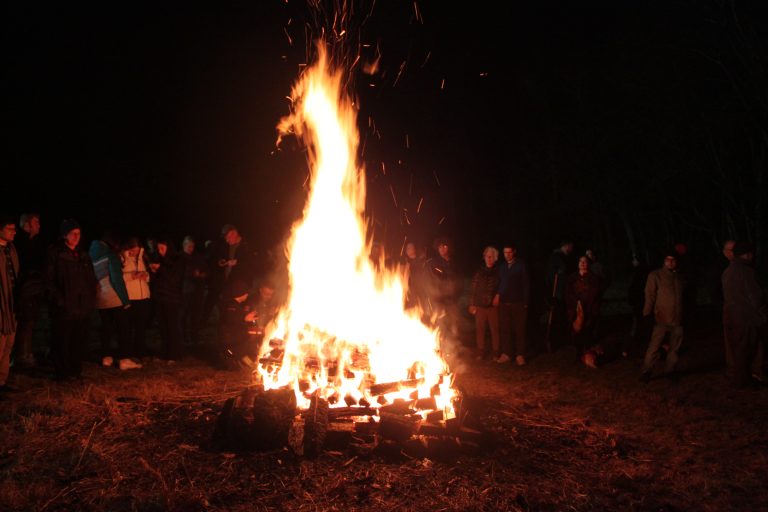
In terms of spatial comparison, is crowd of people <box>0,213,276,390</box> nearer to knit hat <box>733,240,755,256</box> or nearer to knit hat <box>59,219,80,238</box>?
knit hat <box>59,219,80,238</box>

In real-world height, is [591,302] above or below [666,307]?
above

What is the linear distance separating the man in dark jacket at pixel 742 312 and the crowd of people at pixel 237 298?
0.01 metres

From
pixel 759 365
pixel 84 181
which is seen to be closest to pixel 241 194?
pixel 84 181

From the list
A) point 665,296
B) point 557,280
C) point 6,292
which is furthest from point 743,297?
point 6,292

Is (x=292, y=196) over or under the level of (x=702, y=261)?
over

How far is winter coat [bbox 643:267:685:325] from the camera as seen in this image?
8.00 m

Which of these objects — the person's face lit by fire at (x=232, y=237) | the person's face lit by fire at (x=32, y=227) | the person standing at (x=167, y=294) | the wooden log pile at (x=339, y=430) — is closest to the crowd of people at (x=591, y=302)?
the person's face lit by fire at (x=232, y=237)

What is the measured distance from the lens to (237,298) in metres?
8.94

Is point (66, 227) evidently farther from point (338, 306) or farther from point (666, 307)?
point (666, 307)

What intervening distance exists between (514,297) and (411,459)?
473 centimetres

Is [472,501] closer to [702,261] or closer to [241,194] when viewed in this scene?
[241,194]

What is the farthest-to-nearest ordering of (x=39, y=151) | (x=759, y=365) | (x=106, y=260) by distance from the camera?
(x=39, y=151), (x=106, y=260), (x=759, y=365)

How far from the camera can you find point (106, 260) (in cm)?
862

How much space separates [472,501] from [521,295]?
5331 millimetres
